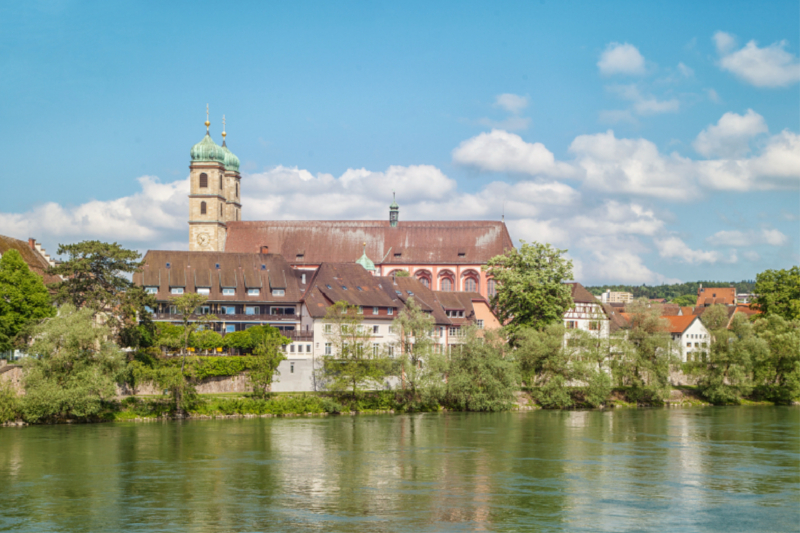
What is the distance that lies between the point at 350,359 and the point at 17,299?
2267cm

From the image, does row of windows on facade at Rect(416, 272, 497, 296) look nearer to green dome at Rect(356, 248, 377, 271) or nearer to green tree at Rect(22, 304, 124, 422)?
green dome at Rect(356, 248, 377, 271)

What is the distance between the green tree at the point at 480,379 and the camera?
6588 cm

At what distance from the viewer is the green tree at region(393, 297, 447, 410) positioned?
65.1 meters

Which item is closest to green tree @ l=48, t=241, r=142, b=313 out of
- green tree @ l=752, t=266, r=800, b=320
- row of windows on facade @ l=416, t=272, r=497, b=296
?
row of windows on facade @ l=416, t=272, r=497, b=296

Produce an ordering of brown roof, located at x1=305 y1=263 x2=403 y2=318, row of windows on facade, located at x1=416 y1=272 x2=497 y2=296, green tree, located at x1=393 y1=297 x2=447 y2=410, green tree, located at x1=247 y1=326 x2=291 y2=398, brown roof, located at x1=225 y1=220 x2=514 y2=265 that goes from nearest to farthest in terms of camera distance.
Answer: green tree, located at x1=247 y1=326 x2=291 y2=398
green tree, located at x1=393 y1=297 x2=447 y2=410
brown roof, located at x1=305 y1=263 x2=403 y2=318
row of windows on facade, located at x1=416 y1=272 x2=497 y2=296
brown roof, located at x1=225 y1=220 x2=514 y2=265

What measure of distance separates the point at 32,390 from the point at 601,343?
1691 inches

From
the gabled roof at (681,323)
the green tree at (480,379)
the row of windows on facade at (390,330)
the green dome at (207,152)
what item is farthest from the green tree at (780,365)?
the green dome at (207,152)

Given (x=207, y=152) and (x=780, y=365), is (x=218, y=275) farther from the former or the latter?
(x=780, y=365)

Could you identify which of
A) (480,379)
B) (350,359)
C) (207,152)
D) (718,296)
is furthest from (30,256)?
(718,296)

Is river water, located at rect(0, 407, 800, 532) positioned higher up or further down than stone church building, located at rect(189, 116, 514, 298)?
further down

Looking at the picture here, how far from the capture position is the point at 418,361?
67625mm

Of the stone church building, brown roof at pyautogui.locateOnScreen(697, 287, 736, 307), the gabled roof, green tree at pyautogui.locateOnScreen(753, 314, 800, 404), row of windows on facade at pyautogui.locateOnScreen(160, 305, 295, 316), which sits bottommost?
green tree at pyautogui.locateOnScreen(753, 314, 800, 404)

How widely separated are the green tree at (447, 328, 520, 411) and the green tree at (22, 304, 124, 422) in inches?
939

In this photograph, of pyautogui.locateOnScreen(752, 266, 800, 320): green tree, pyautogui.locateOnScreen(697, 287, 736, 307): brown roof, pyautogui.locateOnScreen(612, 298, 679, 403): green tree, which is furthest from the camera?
pyautogui.locateOnScreen(697, 287, 736, 307): brown roof
